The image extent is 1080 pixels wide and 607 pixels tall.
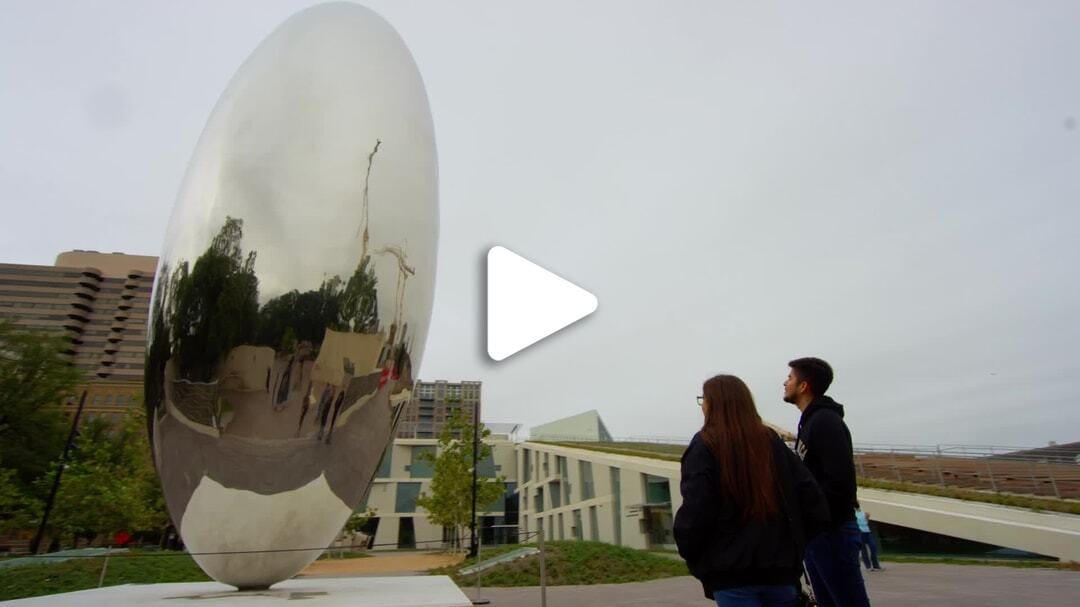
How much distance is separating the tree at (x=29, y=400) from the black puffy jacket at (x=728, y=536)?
133 ft

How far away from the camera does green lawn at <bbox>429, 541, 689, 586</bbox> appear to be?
14.0 metres

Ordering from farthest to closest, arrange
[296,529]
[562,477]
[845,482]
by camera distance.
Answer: [562,477] → [296,529] → [845,482]

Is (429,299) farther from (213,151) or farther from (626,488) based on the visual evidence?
(626,488)

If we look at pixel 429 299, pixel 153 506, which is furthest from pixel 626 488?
pixel 429 299

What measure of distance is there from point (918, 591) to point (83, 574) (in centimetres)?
1744

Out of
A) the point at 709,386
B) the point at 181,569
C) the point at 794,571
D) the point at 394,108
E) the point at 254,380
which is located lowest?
the point at 181,569

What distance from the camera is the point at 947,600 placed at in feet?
25.7

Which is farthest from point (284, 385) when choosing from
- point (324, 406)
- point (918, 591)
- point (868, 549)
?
point (868, 549)

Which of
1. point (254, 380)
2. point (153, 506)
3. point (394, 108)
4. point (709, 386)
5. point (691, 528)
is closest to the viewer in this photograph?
point (691, 528)

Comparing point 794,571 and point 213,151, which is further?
point 213,151

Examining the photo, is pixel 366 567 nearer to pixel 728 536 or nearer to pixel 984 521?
pixel 984 521

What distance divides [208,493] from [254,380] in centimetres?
104

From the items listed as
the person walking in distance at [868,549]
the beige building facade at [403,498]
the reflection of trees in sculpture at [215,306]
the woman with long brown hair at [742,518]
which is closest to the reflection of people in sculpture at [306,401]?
the reflection of trees in sculpture at [215,306]

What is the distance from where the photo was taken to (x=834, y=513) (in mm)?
3303
